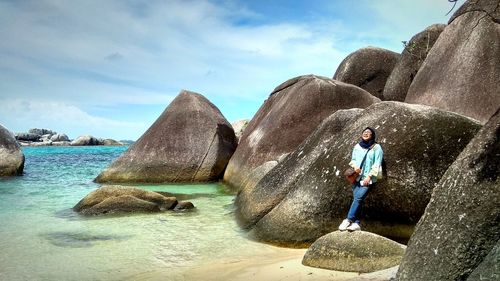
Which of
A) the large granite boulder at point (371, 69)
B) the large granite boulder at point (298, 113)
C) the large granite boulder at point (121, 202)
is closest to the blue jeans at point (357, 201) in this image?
the large granite boulder at point (121, 202)

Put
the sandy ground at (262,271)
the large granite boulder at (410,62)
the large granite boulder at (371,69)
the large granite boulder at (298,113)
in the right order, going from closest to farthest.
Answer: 1. the sandy ground at (262,271)
2. the large granite boulder at (298,113)
3. the large granite boulder at (410,62)
4. the large granite boulder at (371,69)

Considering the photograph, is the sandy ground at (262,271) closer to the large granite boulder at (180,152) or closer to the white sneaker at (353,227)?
the white sneaker at (353,227)

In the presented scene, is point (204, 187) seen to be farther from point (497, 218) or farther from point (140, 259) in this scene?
point (497, 218)

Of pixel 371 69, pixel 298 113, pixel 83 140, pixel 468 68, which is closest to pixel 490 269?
pixel 468 68

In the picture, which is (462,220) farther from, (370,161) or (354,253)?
(370,161)

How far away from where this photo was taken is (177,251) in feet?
22.7

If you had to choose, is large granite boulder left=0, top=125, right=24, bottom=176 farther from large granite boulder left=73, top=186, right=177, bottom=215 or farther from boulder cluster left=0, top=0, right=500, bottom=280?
large granite boulder left=73, top=186, right=177, bottom=215

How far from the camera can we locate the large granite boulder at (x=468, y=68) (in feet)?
32.8

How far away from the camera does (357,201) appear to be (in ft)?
20.2

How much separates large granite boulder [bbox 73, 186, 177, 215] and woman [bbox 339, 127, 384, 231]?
548 centimetres

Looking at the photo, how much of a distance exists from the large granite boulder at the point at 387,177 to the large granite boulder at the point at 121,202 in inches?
152

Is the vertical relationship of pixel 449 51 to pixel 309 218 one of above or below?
Result: above

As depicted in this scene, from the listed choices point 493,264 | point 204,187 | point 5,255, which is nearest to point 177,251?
point 5,255

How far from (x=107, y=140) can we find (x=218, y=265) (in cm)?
9160
